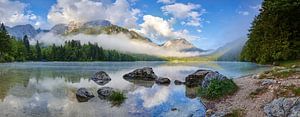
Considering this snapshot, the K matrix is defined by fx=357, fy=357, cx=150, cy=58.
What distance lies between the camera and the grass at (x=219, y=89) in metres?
27.1

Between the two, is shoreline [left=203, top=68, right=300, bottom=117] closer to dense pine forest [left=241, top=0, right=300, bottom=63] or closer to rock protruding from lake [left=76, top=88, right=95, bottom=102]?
rock protruding from lake [left=76, top=88, right=95, bottom=102]

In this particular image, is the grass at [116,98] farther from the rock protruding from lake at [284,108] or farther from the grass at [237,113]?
the rock protruding from lake at [284,108]

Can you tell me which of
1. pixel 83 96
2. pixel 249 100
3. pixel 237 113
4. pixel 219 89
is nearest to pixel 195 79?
pixel 219 89

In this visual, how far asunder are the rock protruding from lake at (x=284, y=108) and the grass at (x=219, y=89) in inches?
300

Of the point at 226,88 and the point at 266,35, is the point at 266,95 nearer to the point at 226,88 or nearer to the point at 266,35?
the point at 226,88

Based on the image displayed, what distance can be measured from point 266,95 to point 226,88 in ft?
16.9

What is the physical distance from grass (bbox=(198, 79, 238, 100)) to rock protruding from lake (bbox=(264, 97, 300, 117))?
7.62m

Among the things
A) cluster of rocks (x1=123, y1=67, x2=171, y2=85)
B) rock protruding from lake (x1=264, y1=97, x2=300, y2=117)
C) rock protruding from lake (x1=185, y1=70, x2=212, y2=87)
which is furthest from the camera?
cluster of rocks (x1=123, y1=67, x2=171, y2=85)

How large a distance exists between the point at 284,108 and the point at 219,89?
952cm

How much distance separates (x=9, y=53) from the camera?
159m

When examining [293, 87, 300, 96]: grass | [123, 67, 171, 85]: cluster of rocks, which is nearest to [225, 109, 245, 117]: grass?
[293, 87, 300, 96]: grass

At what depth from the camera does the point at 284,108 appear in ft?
59.5

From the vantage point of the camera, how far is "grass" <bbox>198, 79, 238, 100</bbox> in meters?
27.1

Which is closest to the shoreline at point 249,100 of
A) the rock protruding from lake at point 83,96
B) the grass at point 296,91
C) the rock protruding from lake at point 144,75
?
the grass at point 296,91
